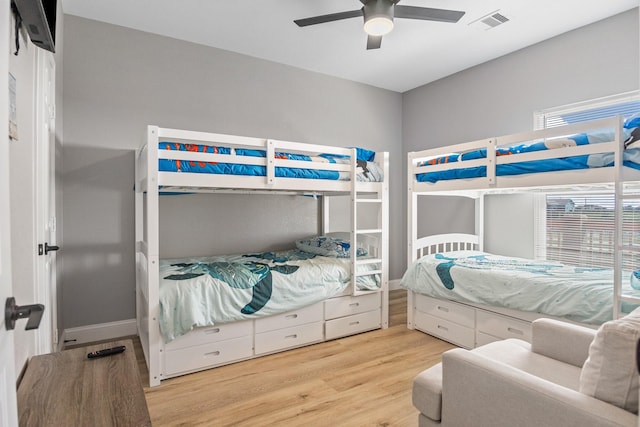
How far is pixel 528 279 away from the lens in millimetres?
2389

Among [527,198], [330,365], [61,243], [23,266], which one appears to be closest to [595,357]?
[330,365]

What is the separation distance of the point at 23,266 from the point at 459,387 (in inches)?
68.5

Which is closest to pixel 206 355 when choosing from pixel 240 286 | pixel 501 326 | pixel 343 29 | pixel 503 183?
pixel 240 286

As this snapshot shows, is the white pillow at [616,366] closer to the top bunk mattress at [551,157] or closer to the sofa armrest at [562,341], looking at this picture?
the sofa armrest at [562,341]

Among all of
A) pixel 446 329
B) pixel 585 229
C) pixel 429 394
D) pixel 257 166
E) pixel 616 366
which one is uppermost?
pixel 257 166

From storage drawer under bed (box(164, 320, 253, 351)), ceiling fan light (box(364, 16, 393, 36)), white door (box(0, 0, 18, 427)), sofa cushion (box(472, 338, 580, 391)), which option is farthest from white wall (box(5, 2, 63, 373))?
ceiling fan light (box(364, 16, 393, 36))

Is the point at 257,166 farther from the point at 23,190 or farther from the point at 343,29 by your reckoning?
the point at 343,29

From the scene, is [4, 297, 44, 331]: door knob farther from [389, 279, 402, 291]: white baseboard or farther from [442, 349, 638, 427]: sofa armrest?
[389, 279, 402, 291]: white baseboard

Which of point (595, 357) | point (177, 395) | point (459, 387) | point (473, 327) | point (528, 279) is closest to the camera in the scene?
point (595, 357)

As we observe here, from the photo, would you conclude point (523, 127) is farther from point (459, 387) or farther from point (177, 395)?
point (177, 395)

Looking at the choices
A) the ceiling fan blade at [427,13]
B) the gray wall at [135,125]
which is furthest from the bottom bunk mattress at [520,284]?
the ceiling fan blade at [427,13]

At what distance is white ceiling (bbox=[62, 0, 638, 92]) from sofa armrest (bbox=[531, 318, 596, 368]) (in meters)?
2.42

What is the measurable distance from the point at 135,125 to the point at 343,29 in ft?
6.81

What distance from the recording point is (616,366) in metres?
0.99
